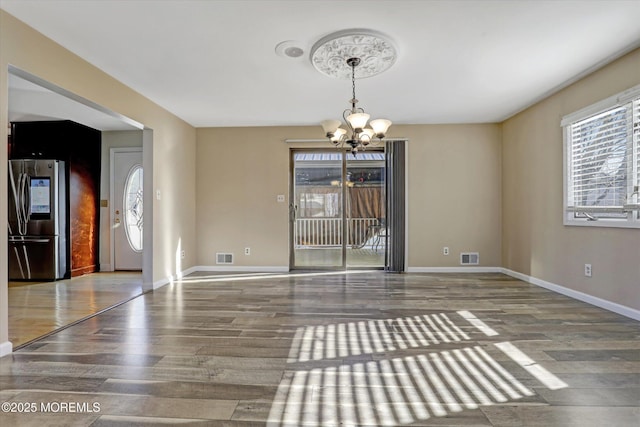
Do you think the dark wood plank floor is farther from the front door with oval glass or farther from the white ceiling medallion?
the front door with oval glass

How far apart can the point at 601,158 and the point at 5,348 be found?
5451mm

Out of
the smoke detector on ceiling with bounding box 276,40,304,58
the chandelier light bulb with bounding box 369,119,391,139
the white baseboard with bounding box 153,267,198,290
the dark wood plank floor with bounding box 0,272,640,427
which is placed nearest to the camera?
the dark wood plank floor with bounding box 0,272,640,427

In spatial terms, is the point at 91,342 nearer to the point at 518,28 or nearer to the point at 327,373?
the point at 327,373

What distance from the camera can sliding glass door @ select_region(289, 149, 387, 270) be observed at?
5785 millimetres

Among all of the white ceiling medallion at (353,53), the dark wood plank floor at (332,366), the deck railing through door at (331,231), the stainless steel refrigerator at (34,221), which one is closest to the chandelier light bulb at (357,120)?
the white ceiling medallion at (353,53)

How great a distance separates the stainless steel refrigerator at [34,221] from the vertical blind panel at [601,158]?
6.99 metres

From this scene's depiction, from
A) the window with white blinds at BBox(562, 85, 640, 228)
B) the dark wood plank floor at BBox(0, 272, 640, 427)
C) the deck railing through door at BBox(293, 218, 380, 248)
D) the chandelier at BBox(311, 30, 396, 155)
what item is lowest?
the dark wood plank floor at BBox(0, 272, 640, 427)

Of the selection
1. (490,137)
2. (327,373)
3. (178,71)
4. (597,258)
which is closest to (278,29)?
(178,71)

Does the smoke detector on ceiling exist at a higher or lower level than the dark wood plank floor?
higher

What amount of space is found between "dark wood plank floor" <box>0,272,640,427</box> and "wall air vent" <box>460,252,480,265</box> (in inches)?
70.5

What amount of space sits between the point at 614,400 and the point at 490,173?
4242mm

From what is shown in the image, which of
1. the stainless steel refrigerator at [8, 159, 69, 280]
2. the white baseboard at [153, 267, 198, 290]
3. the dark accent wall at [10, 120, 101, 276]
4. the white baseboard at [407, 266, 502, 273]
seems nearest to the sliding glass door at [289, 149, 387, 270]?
the white baseboard at [407, 266, 502, 273]

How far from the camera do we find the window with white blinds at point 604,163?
3047 mm

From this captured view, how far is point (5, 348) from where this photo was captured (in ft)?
7.66
